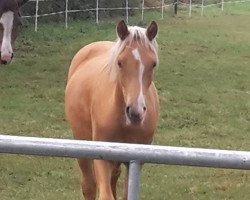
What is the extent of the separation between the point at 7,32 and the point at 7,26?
9cm

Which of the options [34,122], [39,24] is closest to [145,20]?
[39,24]

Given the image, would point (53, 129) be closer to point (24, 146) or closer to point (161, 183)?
point (161, 183)

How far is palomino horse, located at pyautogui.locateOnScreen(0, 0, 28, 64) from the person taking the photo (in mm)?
8344

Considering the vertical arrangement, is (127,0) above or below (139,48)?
below

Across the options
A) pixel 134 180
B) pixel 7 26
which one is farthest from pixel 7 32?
pixel 134 180

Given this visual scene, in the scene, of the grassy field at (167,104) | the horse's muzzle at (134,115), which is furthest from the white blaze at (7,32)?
the horse's muzzle at (134,115)

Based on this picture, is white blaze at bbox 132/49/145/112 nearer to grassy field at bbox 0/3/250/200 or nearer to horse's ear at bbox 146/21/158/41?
horse's ear at bbox 146/21/158/41

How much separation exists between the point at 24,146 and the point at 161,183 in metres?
4.90

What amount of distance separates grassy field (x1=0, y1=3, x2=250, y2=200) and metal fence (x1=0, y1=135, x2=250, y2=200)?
4346mm

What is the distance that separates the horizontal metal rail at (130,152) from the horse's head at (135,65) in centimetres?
256

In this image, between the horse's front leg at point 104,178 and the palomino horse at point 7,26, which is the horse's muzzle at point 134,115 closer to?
the horse's front leg at point 104,178

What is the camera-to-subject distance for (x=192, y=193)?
6691mm

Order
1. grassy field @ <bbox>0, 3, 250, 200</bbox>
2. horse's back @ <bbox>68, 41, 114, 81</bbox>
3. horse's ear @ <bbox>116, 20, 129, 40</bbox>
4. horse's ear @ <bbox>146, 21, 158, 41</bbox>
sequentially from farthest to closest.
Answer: grassy field @ <bbox>0, 3, 250, 200</bbox> → horse's back @ <bbox>68, 41, 114, 81</bbox> → horse's ear @ <bbox>146, 21, 158, 41</bbox> → horse's ear @ <bbox>116, 20, 129, 40</bbox>

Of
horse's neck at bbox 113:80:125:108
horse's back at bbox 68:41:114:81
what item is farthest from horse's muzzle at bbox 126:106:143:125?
horse's back at bbox 68:41:114:81
